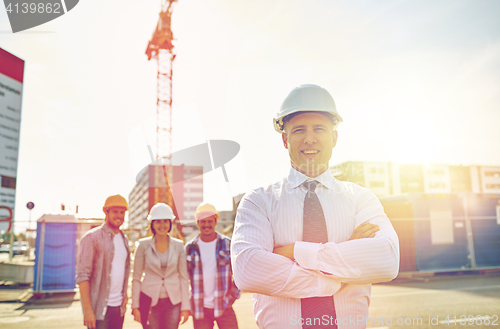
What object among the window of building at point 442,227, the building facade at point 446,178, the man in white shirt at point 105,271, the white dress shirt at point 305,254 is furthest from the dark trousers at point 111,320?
the building facade at point 446,178

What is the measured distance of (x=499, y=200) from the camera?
15836 mm

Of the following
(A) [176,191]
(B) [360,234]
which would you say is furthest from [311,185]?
(A) [176,191]

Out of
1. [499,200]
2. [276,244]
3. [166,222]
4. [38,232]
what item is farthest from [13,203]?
[499,200]

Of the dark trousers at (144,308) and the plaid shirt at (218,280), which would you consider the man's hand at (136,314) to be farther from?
the plaid shirt at (218,280)

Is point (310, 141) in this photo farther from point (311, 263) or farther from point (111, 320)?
point (111, 320)

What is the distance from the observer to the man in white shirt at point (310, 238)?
150 cm

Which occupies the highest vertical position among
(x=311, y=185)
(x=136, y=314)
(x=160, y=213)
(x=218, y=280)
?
(x=311, y=185)

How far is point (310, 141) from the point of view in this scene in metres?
1.73

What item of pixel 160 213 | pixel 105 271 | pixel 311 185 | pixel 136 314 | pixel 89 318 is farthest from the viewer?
pixel 160 213

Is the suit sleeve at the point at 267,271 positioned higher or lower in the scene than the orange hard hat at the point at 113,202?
lower

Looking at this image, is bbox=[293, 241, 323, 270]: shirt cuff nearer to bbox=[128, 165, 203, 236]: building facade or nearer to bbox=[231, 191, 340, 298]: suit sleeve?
bbox=[231, 191, 340, 298]: suit sleeve

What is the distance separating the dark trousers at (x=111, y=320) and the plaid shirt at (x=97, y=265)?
59 millimetres

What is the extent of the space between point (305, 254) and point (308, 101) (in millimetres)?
745

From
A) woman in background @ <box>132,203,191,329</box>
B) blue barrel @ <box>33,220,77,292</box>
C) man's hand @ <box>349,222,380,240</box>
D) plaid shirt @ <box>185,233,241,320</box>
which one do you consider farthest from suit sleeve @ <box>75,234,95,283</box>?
blue barrel @ <box>33,220,77,292</box>
